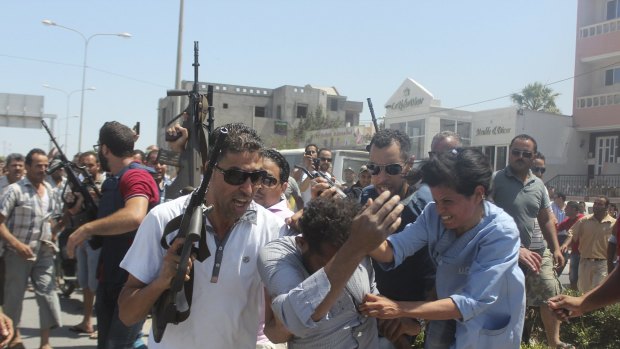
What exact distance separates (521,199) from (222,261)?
157 inches

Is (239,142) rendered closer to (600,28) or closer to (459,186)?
(459,186)

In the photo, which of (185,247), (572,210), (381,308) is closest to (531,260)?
(381,308)

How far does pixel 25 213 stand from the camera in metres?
6.46

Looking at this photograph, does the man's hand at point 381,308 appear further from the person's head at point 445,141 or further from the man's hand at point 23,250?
the man's hand at point 23,250

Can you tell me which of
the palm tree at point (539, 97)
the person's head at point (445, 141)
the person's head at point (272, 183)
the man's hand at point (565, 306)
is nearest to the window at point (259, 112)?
the palm tree at point (539, 97)

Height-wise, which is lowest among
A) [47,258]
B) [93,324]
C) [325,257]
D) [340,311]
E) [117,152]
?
[93,324]

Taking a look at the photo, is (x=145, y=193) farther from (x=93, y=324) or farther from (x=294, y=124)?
(x=294, y=124)

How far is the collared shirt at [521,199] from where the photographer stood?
5.78 meters

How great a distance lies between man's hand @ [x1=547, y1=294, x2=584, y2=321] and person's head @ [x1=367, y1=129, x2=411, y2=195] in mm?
1059

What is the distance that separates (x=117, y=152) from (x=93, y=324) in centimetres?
402

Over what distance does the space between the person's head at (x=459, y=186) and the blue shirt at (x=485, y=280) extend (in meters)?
0.08

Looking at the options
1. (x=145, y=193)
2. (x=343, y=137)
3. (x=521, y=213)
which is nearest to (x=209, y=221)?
(x=145, y=193)

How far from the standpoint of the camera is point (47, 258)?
6.56 meters

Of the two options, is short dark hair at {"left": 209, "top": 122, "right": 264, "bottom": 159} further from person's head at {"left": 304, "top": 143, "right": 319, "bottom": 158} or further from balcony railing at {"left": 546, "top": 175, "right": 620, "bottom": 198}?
balcony railing at {"left": 546, "top": 175, "right": 620, "bottom": 198}
